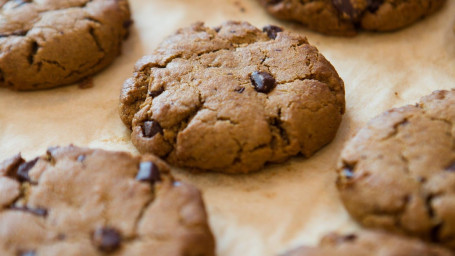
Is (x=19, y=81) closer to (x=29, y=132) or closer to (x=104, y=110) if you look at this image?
(x=29, y=132)

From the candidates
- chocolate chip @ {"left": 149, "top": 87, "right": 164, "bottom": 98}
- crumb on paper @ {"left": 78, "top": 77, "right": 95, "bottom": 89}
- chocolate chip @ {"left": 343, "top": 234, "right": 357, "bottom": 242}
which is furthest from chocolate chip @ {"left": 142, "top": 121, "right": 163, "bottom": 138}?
chocolate chip @ {"left": 343, "top": 234, "right": 357, "bottom": 242}

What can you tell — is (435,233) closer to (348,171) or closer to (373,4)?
(348,171)

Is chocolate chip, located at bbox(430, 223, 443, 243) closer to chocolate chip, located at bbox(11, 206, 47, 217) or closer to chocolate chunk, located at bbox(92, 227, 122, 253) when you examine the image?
chocolate chunk, located at bbox(92, 227, 122, 253)

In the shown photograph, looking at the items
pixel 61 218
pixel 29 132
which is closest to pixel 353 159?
pixel 61 218

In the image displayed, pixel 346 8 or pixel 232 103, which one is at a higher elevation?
pixel 346 8

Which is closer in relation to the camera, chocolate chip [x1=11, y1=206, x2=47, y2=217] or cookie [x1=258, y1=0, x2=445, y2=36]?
chocolate chip [x1=11, y1=206, x2=47, y2=217]

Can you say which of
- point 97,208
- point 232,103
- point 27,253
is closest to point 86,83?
point 232,103

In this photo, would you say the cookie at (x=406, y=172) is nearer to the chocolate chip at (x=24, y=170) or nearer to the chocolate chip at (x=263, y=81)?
the chocolate chip at (x=263, y=81)
